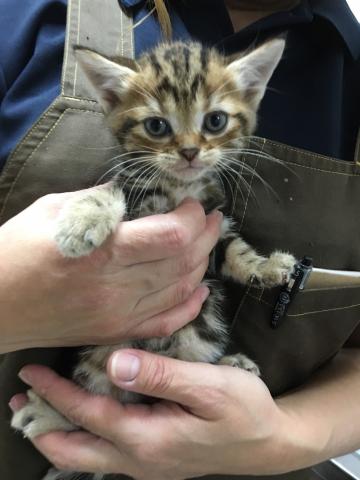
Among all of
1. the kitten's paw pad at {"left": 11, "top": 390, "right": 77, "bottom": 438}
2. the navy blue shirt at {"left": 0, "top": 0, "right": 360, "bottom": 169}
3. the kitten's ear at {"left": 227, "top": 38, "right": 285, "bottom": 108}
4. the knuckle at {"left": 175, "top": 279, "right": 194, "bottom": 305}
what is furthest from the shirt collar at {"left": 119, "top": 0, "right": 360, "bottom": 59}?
the kitten's paw pad at {"left": 11, "top": 390, "right": 77, "bottom": 438}

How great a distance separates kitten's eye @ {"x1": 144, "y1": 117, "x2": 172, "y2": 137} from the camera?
88cm

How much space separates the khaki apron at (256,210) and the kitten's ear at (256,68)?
5.2 inches

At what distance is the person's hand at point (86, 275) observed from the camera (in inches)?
28.0

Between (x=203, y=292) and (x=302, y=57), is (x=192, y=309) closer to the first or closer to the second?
(x=203, y=292)

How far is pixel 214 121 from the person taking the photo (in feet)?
2.97

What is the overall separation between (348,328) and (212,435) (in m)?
0.43

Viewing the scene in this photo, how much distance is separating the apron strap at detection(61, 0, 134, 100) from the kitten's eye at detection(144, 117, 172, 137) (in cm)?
12

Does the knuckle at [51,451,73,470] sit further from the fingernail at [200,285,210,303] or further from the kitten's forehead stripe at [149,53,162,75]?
the kitten's forehead stripe at [149,53,162,75]

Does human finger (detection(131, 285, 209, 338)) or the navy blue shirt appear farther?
the navy blue shirt

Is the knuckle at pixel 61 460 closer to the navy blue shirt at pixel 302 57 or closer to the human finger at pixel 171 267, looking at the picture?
the human finger at pixel 171 267

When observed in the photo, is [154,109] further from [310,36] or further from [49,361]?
[49,361]

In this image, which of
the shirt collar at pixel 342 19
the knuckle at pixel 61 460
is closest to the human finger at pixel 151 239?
the knuckle at pixel 61 460

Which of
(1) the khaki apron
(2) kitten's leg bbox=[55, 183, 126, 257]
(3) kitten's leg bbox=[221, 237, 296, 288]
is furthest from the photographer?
(3) kitten's leg bbox=[221, 237, 296, 288]

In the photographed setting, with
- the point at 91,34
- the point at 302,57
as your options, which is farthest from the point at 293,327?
the point at 91,34
